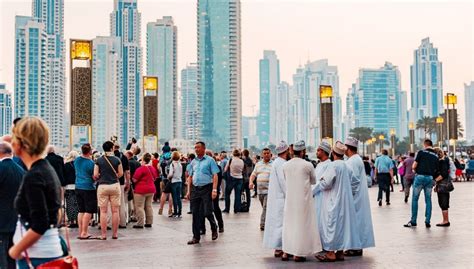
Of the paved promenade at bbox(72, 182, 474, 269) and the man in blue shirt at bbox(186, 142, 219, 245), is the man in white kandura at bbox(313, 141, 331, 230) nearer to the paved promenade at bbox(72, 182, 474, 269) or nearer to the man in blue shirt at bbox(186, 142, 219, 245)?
the paved promenade at bbox(72, 182, 474, 269)

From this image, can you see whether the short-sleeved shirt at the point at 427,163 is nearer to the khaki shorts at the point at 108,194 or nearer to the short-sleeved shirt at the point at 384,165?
the khaki shorts at the point at 108,194

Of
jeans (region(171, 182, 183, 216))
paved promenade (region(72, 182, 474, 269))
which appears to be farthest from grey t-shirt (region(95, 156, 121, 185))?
jeans (region(171, 182, 183, 216))

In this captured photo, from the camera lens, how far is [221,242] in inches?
482

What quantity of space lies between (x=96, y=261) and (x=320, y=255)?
11.2 feet

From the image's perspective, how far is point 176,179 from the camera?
17.5 meters

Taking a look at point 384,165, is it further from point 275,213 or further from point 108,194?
point 275,213

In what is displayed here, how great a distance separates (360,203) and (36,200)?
7.05 meters

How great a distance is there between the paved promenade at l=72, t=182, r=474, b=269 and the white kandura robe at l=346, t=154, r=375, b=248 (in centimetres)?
28

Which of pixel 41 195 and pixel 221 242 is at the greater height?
pixel 41 195

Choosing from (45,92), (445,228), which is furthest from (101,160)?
(45,92)

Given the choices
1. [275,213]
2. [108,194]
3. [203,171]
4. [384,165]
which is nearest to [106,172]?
[108,194]

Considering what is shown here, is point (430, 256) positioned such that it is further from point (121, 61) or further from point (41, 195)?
point (121, 61)

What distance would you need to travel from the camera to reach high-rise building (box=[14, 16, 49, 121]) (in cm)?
13900

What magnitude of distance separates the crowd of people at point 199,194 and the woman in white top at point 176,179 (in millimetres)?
29
